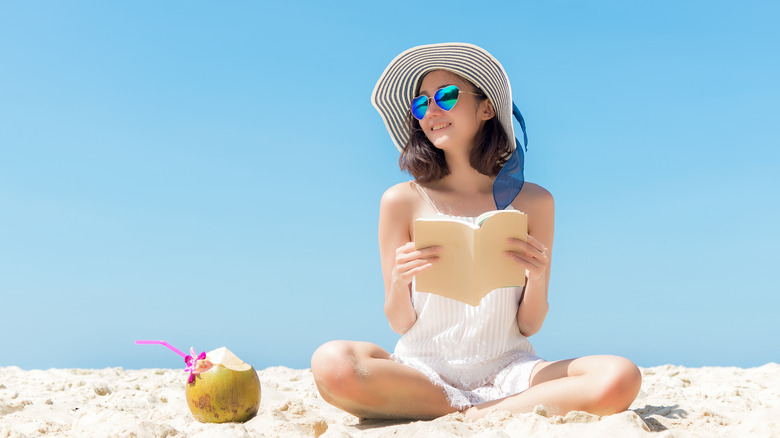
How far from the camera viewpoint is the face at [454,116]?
4.70 m

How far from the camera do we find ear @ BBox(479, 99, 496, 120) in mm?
4879

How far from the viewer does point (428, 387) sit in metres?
4.12

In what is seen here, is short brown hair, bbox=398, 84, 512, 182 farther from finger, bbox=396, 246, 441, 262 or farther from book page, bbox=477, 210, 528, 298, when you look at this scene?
finger, bbox=396, 246, 441, 262

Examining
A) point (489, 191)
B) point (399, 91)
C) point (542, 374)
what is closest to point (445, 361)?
point (542, 374)

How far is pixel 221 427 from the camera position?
3.41 metres

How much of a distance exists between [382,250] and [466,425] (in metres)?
1.59

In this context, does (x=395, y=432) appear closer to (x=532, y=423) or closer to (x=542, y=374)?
(x=532, y=423)

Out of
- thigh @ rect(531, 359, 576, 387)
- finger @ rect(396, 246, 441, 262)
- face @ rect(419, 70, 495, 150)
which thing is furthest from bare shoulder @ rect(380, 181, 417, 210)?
thigh @ rect(531, 359, 576, 387)

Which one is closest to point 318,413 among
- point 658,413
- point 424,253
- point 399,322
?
point 399,322

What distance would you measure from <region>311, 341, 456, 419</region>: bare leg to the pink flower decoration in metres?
0.69

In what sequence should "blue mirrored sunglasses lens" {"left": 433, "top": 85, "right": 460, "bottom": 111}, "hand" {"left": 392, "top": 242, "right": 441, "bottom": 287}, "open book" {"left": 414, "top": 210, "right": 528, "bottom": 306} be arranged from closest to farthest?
"open book" {"left": 414, "top": 210, "right": 528, "bottom": 306} < "hand" {"left": 392, "top": 242, "right": 441, "bottom": 287} < "blue mirrored sunglasses lens" {"left": 433, "top": 85, "right": 460, "bottom": 111}

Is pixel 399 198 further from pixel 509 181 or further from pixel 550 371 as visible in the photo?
pixel 550 371

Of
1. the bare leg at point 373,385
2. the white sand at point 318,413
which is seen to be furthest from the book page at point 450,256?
the white sand at point 318,413

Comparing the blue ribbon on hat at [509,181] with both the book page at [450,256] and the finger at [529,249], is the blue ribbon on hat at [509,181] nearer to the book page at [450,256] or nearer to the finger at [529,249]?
the finger at [529,249]
